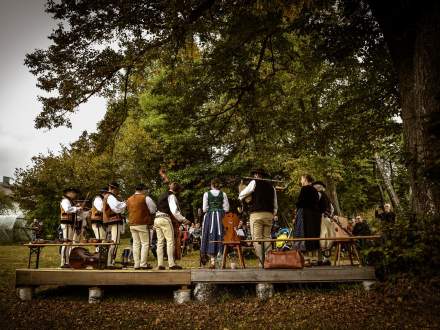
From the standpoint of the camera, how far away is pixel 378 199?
122ft

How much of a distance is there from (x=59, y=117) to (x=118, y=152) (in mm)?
17386

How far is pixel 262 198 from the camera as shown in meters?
7.98

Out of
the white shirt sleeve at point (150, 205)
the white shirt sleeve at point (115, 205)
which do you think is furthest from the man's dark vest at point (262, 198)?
the white shirt sleeve at point (115, 205)

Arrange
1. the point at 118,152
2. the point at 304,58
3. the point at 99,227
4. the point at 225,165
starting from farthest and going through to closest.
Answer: the point at 118,152 < the point at 225,165 < the point at 304,58 < the point at 99,227

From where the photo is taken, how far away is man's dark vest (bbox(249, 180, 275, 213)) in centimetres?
796

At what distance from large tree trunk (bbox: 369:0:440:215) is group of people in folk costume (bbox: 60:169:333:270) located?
2171 millimetres

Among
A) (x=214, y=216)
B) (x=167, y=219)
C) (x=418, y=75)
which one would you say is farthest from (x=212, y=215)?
(x=418, y=75)

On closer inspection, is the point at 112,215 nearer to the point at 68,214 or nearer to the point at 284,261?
the point at 68,214

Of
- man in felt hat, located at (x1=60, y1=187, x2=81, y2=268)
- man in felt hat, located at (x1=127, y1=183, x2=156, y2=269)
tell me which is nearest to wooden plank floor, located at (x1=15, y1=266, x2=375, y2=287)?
man in felt hat, located at (x1=127, y1=183, x2=156, y2=269)

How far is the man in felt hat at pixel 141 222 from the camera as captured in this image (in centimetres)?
807

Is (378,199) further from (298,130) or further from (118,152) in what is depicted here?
(298,130)

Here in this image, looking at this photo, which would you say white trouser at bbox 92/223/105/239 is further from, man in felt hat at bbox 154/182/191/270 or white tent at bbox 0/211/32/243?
white tent at bbox 0/211/32/243

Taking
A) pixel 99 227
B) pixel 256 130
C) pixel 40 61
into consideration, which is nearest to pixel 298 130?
pixel 256 130

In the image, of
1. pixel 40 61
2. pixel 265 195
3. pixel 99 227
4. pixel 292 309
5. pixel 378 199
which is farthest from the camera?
pixel 378 199
